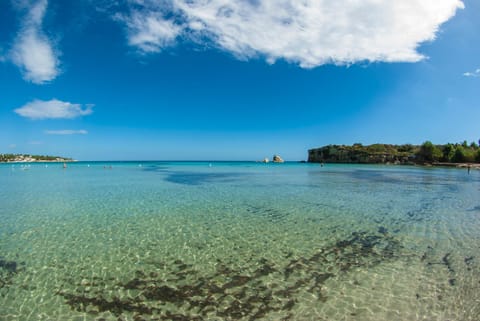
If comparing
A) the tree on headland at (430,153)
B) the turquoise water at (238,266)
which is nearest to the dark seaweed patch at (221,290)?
the turquoise water at (238,266)

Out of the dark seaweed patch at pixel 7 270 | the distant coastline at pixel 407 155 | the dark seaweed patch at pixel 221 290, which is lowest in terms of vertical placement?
the dark seaweed patch at pixel 221 290

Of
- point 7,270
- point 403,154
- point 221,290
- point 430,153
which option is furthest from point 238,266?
point 403,154

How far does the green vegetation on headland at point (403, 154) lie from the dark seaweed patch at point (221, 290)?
448ft

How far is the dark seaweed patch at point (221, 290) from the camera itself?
17.9ft

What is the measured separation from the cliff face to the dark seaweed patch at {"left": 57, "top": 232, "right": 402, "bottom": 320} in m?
149

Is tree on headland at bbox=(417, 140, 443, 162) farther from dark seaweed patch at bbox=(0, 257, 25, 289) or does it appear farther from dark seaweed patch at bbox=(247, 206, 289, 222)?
dark seaweed patch at bbox=(0, 257, 25, 289)

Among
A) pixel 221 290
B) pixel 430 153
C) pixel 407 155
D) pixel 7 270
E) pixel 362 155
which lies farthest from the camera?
pixel 362 155

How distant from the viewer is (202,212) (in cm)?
1521

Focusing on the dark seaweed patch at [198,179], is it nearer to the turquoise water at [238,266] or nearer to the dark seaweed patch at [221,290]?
the turquoise water at [238,266]

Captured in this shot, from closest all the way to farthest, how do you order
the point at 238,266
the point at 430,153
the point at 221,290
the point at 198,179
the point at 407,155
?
1. the point at 221,290
2. the point at 238,266
3. the point at 198,179
4. the point at 430,153
5. the point at 407,155

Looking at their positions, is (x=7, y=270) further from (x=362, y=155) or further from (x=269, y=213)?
(x=362, y=155)

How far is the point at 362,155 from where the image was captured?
15350 cm

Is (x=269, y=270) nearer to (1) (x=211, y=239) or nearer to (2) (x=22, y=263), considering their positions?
(1) (x=211, y=239)

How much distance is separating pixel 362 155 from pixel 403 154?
21044mm
